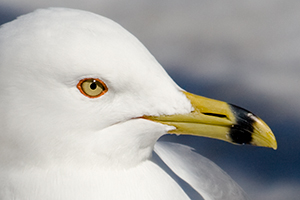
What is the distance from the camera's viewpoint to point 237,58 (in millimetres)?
2078

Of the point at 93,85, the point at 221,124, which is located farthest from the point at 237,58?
the point at 93,85

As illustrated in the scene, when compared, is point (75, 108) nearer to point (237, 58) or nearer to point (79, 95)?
point (79, 95)

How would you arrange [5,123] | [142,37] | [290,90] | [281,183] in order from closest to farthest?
[5,123]
[281,183]
[290,90]
[142,37]

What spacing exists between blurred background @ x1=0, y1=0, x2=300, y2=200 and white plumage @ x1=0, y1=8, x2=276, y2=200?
3.04 feet

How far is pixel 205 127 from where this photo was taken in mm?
909

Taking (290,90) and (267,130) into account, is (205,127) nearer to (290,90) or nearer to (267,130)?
(267,130)

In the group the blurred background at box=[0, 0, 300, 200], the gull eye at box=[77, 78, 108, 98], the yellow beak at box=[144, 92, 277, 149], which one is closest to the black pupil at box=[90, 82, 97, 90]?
the gull eye at box=[77, 78, 108, 98]

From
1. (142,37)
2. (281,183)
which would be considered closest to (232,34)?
(142,37)

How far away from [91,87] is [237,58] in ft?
4.51

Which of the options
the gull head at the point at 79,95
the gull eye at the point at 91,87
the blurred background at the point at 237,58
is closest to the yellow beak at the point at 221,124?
the gull head at the point at 79,95

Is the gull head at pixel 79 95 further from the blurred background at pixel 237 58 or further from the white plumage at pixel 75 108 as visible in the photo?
the blurred background at pixel 237 58

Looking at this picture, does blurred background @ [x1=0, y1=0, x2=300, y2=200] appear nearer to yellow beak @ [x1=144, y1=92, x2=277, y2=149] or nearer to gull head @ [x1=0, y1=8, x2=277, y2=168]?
yellow beak @ [x1=144, y1=92, x2=277, y2=149]

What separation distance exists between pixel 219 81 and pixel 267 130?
1.09 m

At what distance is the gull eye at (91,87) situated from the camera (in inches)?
Result: 32.0
